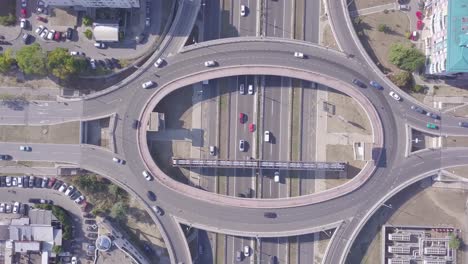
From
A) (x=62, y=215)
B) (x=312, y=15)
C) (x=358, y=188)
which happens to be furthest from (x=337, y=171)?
(x=62, y=215)

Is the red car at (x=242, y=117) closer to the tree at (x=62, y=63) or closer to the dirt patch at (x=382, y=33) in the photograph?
the dirt patch at (x=382, y=33)

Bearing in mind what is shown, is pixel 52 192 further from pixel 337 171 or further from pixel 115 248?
pixel 337 171

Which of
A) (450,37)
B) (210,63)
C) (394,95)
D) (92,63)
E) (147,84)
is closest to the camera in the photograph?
(450,37)

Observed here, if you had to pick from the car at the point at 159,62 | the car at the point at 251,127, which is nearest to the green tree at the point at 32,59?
the car at the point at 159,62

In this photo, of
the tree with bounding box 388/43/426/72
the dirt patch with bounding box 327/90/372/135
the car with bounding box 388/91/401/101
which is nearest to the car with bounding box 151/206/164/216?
the dirt patch with bounding box 327/90/372/135

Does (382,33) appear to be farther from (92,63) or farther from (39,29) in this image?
(39,29)

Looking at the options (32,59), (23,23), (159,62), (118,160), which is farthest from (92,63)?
(118,160)
